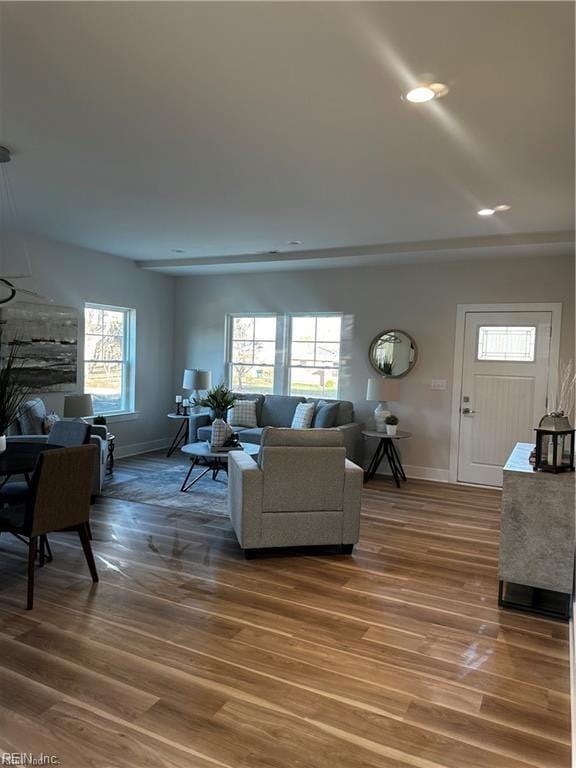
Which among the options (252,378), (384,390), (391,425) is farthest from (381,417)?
(252,378)

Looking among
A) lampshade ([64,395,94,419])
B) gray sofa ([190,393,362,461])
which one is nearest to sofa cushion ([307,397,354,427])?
gray sofa ([190,393,362,461])

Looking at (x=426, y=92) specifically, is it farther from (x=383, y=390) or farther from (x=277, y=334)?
(x=277, y=334)

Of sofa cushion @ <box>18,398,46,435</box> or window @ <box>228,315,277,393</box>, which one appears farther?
window @ <box>228,315,277,393</box>

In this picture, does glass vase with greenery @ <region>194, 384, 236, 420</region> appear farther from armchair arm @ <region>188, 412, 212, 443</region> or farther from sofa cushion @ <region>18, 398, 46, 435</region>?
sofa cushion @ <region>18, 398, 46, 435</region>

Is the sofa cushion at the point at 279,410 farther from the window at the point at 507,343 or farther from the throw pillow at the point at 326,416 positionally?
the window at the point at 507,343

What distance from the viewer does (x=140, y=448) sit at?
7246 millimetres

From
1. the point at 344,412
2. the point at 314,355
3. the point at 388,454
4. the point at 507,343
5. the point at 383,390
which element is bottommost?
the point at 388,454

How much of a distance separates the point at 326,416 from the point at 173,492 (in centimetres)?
200

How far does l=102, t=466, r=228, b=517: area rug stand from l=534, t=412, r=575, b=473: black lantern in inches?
107

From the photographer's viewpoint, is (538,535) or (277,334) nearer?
(538,535)

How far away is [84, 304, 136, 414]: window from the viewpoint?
6.46m

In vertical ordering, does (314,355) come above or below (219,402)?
above

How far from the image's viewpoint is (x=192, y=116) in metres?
2.68

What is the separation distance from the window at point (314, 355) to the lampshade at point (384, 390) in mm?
846
